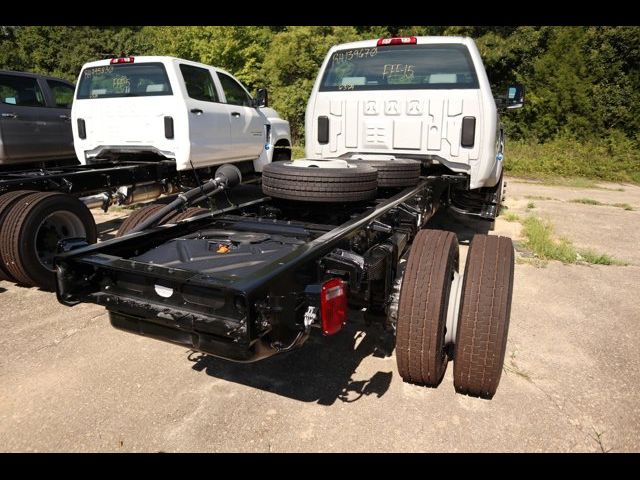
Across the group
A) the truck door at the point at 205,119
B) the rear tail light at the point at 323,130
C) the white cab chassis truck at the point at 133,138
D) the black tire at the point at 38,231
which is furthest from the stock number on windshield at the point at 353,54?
the black tire at the point at 38,231

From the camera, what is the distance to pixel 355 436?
2455 millimetres

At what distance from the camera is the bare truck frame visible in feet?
7.14

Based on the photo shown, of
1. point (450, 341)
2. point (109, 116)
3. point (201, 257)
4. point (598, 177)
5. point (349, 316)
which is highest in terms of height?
point (109, 116)

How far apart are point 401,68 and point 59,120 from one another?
6.01 metres

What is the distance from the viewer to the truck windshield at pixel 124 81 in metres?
6.71

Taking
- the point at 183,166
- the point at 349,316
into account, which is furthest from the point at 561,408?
the point at 183,166

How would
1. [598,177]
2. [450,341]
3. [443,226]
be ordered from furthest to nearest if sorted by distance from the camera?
1. [598,177]
2. [443,226]
3. [450,341]

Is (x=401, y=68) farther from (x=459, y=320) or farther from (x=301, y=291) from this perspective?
(x=301, y=291)

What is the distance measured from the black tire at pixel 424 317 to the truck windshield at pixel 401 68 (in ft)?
10.2

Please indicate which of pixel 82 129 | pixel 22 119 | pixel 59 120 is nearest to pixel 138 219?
pixel 82 129

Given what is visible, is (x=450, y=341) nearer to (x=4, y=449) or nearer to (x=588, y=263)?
(x=4, y=449)

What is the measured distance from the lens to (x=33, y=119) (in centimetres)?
747

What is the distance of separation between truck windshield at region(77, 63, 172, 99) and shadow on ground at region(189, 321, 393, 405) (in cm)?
476

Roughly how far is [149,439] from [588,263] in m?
5.29
